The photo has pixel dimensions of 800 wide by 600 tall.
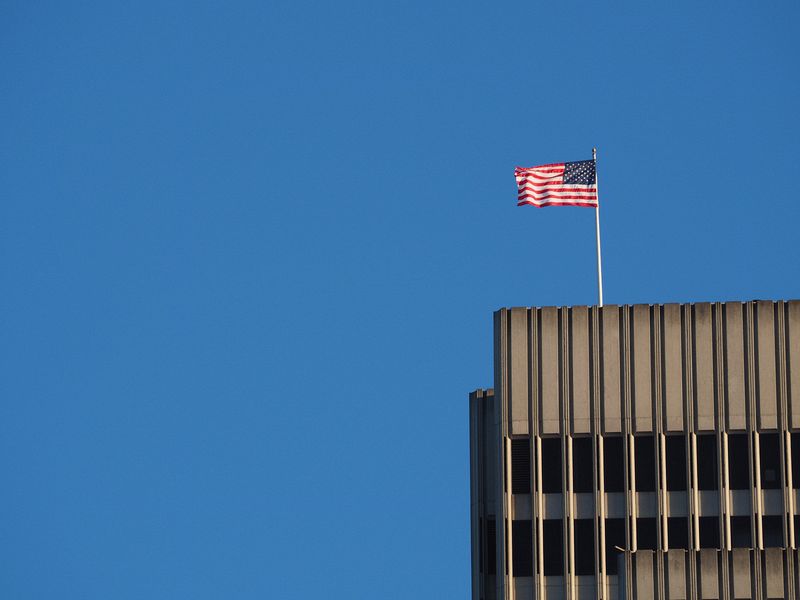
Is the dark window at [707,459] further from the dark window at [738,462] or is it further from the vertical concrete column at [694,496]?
the dark window at [738,462]

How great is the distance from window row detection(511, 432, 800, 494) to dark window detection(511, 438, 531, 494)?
28 centimetres

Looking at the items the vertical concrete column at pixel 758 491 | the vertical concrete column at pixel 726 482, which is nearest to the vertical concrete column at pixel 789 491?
the vertical concrete column at pixel 758 491

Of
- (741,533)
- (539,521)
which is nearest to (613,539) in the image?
(539,521)

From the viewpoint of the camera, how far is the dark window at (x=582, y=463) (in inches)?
3858

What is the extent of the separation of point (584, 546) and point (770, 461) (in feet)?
27.7

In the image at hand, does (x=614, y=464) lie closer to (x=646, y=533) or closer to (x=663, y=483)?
(x=663, y=483)

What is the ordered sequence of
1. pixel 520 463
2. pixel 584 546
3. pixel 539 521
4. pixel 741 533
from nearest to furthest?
pixel 741 533
pixel 584 546
pixel 539 521
pixel 520 463

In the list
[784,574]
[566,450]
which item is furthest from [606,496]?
[784,574]

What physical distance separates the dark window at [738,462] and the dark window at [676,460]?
1.88 meters

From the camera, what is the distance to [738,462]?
320 ft

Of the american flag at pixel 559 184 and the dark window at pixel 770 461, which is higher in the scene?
the american flag at pixel 559 184

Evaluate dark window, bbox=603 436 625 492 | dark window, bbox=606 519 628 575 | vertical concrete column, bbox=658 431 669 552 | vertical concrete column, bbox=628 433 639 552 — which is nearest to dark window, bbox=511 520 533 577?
dark window, bbox=606 519 628 575

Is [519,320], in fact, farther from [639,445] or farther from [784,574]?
[784,574]

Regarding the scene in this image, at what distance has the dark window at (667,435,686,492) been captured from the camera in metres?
97.6
